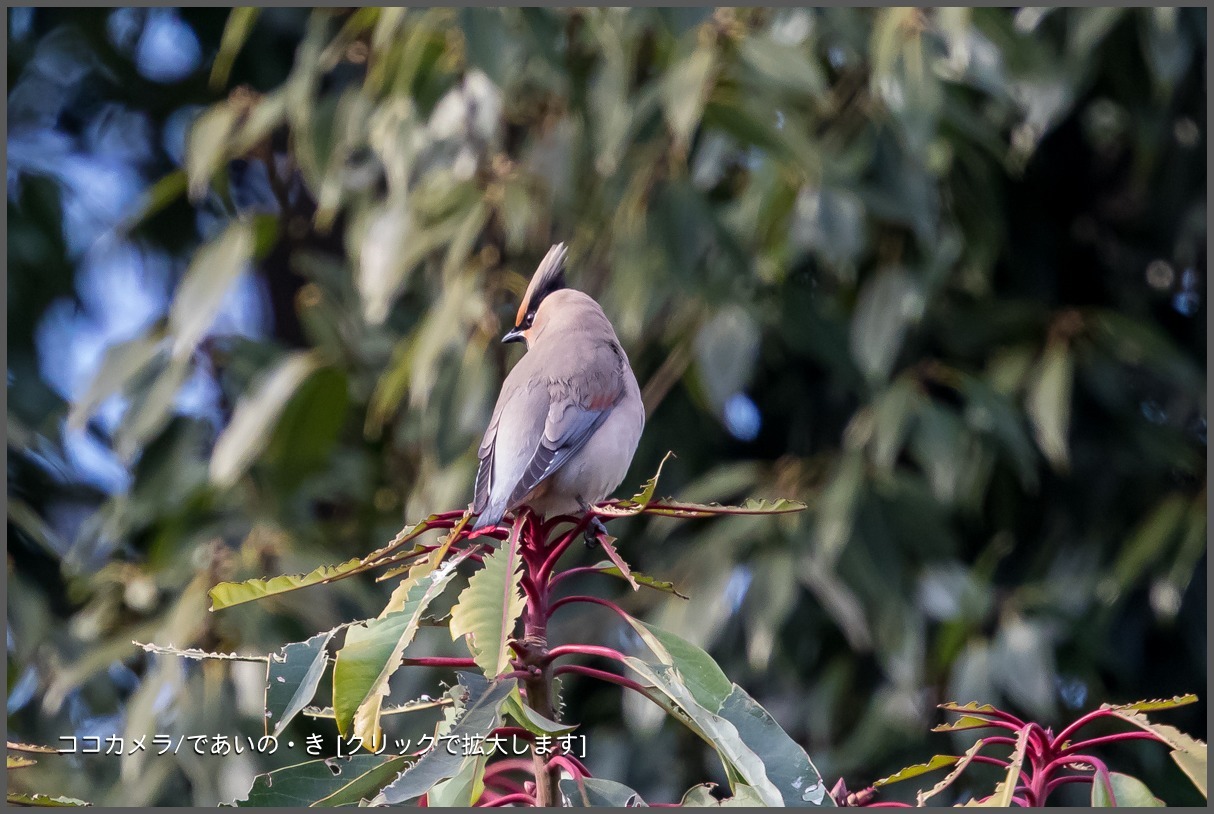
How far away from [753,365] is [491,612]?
8.23 ft

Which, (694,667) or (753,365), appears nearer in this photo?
(694,667)

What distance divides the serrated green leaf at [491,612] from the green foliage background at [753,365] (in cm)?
202

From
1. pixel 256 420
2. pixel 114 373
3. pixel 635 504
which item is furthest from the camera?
pixel 114 373

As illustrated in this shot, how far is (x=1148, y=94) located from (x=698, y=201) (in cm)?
139

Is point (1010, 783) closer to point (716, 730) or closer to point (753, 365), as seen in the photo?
point (716, 730)

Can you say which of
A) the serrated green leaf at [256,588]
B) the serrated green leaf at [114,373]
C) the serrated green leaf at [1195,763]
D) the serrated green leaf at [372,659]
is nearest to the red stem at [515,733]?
the serrated green leaf at [372,659]

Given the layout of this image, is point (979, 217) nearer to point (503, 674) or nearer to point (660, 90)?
point (660, 90)

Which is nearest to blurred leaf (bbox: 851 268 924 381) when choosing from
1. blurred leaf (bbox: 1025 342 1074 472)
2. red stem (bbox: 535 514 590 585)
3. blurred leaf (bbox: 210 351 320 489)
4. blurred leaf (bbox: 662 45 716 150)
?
blurred leaf (bbox: 1025 342 1074 472)

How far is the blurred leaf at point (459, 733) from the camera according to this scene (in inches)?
64.7

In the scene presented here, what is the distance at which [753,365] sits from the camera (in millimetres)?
4102

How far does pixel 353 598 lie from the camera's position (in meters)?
4.21

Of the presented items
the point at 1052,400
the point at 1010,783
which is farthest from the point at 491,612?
→ the point at 1052,400

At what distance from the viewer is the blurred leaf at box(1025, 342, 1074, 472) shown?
12.5 feet

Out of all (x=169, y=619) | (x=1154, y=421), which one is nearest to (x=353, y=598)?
(x=169, y=619)
